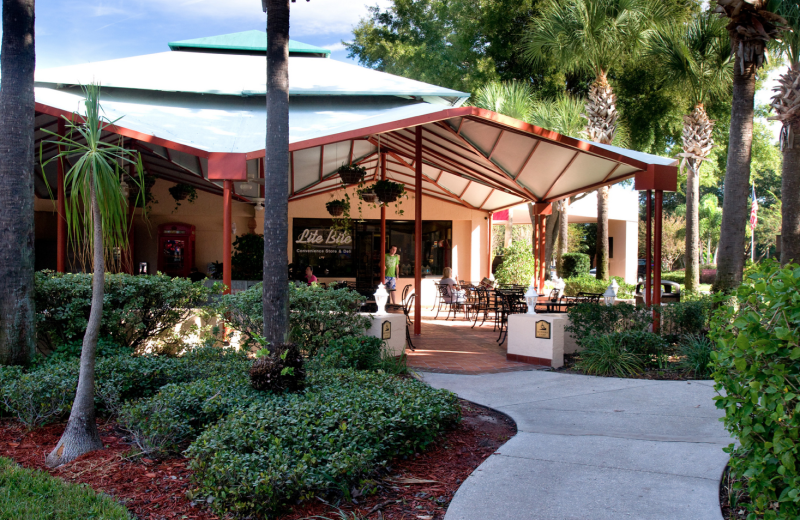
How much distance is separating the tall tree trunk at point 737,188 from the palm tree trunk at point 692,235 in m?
5.95

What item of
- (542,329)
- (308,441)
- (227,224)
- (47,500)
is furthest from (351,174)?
(47,500)

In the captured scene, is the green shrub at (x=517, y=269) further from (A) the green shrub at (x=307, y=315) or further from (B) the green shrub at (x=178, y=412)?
(B) the green shrub at (x=178, y=412)

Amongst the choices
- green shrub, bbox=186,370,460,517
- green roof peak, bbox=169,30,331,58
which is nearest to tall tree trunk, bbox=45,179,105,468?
green shrub, bbox=186,370,460,517

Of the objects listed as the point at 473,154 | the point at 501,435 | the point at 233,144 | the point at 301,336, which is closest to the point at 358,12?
the point at 473,154

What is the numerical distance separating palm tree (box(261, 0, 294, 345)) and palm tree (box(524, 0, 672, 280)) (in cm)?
1325

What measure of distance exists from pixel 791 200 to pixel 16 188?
1286cm

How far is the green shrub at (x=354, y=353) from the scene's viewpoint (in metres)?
6.41

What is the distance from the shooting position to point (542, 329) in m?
8.35

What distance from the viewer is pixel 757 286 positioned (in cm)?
262

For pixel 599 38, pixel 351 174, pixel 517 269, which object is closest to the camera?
pixel 351 174

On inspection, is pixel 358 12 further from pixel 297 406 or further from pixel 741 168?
pixel 297 406

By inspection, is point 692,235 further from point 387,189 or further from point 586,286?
point 387,189

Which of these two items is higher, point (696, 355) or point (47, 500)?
point (696, 355)

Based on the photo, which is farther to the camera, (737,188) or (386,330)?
(737,188)
